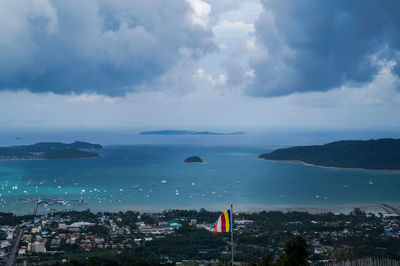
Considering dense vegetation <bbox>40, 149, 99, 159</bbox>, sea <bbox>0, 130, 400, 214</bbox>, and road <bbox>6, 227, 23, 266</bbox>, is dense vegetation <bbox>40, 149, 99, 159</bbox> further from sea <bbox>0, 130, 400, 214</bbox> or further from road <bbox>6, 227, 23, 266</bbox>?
road <bbox>6, 227, 23, 266</bbox>

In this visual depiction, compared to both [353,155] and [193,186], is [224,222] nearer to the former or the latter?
[193,186]

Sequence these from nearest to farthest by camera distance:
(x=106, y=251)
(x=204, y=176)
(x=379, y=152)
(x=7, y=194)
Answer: (x=106, y=251) < (x=7, y=194) < (x=204, y=176) < (x=379, y=152)

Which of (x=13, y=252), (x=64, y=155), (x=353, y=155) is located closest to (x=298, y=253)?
(x=13, y=252)

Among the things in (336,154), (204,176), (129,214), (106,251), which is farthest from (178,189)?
(336,154)

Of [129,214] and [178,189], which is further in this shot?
[178,189]

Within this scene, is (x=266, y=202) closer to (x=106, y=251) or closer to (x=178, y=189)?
(x=178, y=189)

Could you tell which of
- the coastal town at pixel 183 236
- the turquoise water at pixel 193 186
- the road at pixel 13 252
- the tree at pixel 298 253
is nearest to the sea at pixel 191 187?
the turquoise water at pixel 193 186
